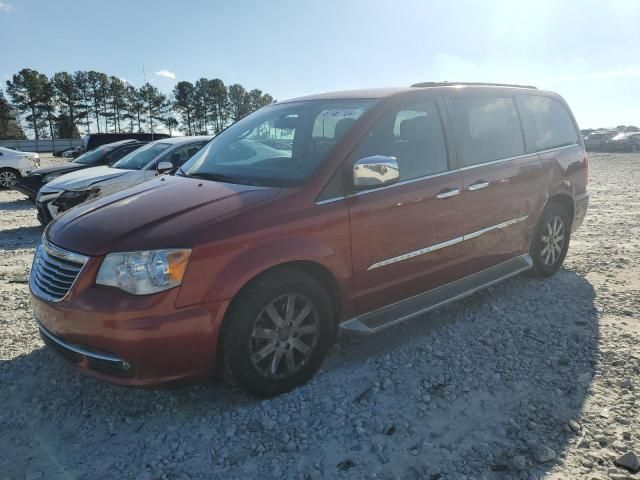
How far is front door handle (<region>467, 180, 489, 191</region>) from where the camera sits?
398cm

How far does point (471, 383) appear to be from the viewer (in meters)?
3.23

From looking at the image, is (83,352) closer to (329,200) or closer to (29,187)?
(329,200)

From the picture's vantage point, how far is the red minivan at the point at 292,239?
267 cm

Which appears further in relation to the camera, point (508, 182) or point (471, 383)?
point (508, 182)

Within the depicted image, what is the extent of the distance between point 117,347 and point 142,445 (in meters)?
0.56

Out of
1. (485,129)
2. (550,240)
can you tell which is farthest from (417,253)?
(550,240)

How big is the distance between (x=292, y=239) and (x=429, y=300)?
1.33 meters

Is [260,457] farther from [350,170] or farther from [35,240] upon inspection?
[35,240]

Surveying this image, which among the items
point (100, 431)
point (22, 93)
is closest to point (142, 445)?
point (100, 431)

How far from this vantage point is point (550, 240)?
5.05 m

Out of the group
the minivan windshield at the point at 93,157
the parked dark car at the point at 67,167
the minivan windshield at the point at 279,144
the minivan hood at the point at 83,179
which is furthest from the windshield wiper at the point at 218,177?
the minivan windshield at the point at 93,157

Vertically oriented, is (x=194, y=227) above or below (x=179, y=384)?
above

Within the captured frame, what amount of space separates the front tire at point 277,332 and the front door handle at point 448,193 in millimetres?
1237

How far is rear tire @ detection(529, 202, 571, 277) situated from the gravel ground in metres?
0.81
